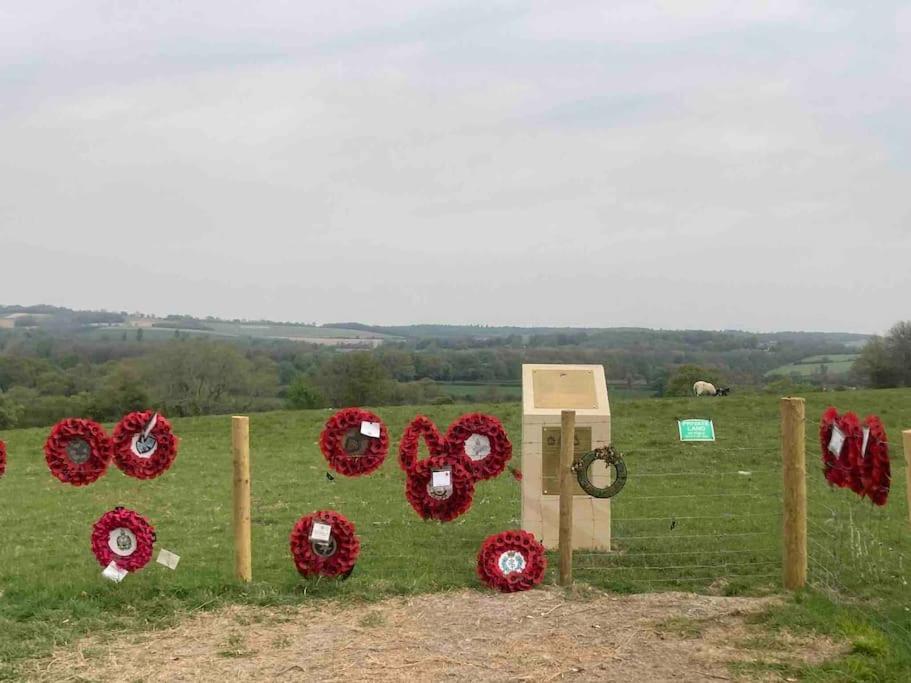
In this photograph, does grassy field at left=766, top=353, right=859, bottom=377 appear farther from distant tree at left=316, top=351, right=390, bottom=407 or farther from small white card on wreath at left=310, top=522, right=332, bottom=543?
small white card on wreath at left=310, top=522, right=332, bottom=543

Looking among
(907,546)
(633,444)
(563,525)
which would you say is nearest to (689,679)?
(563,525)

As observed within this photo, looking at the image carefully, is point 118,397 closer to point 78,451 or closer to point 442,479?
point 78,451

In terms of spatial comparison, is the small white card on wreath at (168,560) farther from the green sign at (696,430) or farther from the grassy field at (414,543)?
the green sign at (696,430)

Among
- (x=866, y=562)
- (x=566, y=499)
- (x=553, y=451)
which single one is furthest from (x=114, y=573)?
(x=866, y=562)

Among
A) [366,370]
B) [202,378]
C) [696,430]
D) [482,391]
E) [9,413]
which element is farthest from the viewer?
[202,378]

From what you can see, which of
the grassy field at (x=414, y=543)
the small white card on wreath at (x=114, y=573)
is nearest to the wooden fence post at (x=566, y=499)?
the grassy field at (x=414, y=543)

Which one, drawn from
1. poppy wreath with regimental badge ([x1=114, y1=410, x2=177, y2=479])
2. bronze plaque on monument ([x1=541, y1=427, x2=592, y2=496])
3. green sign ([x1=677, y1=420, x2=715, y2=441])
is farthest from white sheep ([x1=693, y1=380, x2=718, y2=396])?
poppy wreath with regimental badge ([x1=114, y1=410, x2=177, y2=479])

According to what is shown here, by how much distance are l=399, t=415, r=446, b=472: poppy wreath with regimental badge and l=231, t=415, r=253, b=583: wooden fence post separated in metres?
1.88

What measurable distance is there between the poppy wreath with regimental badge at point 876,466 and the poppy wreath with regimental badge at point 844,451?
0.17 ft

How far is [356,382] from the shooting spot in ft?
109

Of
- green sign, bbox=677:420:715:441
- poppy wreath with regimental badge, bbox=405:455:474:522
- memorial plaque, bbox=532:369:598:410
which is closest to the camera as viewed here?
green sign, bbox=677:420:715:441

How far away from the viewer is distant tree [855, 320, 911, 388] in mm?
33031

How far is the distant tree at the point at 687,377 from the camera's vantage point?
2414 cm

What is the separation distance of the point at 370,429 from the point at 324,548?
136cm
